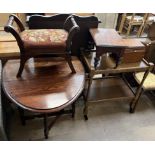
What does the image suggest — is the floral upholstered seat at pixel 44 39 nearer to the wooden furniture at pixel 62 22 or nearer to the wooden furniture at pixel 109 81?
the wooden furniture at pixel 62 22

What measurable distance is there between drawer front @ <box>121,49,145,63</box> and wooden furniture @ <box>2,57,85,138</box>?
0.36 meters

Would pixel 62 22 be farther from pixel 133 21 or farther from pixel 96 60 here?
pixel 133 21

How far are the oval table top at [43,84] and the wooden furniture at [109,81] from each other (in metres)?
0.15

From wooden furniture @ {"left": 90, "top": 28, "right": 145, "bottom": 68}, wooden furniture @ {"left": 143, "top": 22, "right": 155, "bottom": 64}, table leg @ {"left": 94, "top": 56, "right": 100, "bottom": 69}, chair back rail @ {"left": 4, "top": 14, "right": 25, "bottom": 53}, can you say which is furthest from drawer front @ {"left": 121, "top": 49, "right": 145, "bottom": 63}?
chair back rail @ {"left": 4, "top": 14, "right": 25, "bottom": 53}

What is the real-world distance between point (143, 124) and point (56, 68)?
1043 mm

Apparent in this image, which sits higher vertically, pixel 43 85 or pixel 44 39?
pixel 44 39

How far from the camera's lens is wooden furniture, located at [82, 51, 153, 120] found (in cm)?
144

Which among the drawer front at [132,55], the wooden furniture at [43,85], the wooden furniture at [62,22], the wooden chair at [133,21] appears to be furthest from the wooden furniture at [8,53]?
the wooden chair at [133,21]

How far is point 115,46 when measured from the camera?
128 cm

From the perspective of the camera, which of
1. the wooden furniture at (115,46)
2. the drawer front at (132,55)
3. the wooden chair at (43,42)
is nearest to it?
the wooden chair at (43,42)

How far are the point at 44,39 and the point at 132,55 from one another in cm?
70

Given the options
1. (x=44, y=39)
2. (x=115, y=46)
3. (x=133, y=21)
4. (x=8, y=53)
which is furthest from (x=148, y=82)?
(x=133, y=21)

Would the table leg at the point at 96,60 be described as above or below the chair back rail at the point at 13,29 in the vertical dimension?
below

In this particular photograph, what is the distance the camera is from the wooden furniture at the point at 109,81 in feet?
4.71
